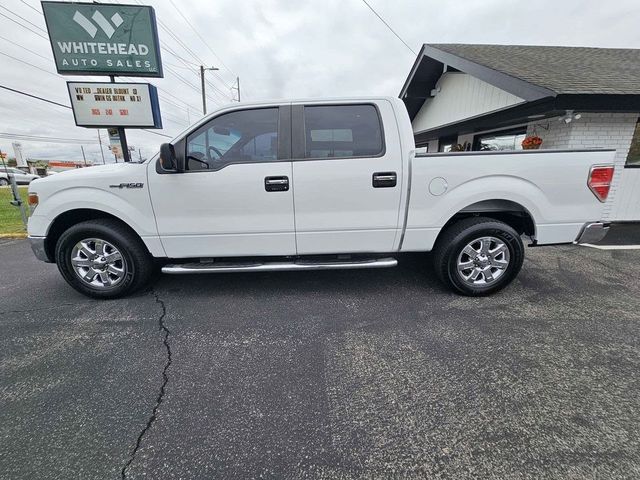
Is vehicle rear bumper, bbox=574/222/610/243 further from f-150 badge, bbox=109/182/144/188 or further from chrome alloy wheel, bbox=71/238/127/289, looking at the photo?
chrome alloy wheel, bbox=71/238/127/289

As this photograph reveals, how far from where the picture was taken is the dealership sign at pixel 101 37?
6801mm

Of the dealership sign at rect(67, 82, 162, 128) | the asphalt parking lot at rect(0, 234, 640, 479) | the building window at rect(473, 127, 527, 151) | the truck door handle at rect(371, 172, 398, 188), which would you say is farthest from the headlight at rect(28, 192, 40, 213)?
the building window at rect(473, 127, 527, 151)

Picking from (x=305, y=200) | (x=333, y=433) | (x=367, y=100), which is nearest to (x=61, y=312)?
(x=305, y=200)

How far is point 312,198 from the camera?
3.03 m

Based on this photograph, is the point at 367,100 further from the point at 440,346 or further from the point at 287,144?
the point at 440,346

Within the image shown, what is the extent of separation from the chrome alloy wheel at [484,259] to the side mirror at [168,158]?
10.4 feet

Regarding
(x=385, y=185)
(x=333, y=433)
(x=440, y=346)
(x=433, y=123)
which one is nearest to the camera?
(x=333, y=433)

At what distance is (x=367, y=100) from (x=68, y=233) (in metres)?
3.54

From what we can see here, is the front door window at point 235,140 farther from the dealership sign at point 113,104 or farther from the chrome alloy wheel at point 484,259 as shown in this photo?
the dealership sign at point 113,104

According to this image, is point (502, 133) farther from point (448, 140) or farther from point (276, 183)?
point (276, 183)

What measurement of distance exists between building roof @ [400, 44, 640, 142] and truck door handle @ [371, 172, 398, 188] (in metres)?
4.45

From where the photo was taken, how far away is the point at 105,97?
7.29 meters

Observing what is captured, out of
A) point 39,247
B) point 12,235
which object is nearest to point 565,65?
point 39,247

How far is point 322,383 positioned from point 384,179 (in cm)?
201
